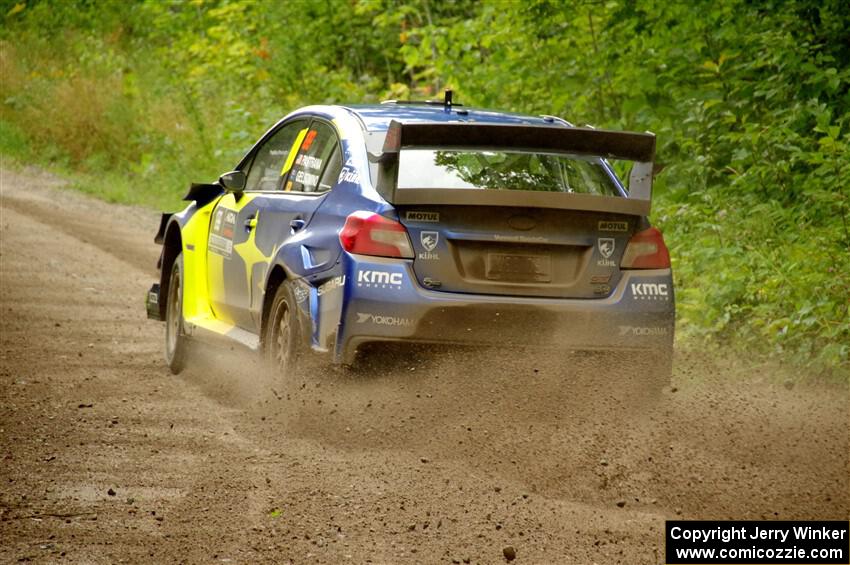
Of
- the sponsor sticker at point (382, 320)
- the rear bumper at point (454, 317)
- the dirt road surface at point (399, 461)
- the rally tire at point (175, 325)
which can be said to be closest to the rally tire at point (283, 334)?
the dirt road surface at point (399, 461)

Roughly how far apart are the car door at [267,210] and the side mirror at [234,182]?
6cm

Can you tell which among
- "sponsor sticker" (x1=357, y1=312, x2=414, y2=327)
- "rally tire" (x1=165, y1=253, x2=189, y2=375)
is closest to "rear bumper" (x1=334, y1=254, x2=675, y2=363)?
"sponsor sticker" (x1=357, y1=312, x2=414, y2=327)

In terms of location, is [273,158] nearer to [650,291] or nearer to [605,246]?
[605,246]

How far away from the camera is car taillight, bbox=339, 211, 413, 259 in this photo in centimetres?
636

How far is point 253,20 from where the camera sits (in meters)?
23.1

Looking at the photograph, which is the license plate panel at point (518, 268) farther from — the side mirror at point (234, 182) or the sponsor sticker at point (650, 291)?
the side mirror at point (234, 182)

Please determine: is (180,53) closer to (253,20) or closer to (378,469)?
(253,20)

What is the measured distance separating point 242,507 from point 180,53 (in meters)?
22.6

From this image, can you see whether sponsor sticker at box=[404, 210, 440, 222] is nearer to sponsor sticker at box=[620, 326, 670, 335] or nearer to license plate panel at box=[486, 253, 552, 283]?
license plate panel at box=[486, 253, 552, 283]

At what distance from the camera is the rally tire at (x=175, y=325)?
9.12 m

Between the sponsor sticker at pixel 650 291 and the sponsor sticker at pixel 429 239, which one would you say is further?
the sponsor sticker at pixel 650 291

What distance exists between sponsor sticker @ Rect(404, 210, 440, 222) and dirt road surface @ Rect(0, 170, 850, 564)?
2.07 feet

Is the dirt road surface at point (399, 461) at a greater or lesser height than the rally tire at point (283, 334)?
lesser

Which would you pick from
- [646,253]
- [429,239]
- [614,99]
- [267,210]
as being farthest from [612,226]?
[614,99]
